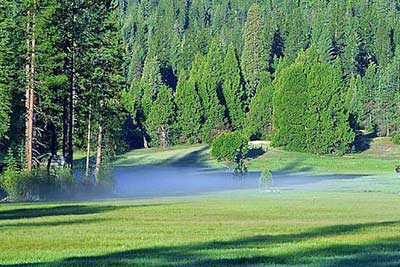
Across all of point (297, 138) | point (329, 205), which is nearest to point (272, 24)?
point (297, 138)

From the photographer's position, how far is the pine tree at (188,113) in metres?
145

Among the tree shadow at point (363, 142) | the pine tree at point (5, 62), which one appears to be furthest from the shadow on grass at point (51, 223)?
the tree shadow at point (363, 142)

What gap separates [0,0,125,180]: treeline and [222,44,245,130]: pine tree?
75.0 meters

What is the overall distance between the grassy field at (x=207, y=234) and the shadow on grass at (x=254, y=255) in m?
0.02

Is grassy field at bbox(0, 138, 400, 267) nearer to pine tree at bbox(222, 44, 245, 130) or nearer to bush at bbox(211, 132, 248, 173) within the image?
bush at bbox(211, 132, 248, 173)

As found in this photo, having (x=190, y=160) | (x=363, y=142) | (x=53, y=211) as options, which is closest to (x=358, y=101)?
(x=363, y=142)

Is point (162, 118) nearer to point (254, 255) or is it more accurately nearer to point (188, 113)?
point (188, 113)

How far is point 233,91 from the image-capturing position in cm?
15262

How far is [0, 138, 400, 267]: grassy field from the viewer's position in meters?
21.0

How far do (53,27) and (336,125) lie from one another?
77792 mm

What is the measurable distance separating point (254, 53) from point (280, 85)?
29.6 metres

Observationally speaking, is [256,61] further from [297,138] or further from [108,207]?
[108,207]

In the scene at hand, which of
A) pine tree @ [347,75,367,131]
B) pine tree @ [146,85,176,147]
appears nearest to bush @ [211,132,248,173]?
pine tree @ [146,85,176,147]

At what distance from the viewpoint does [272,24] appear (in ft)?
598
